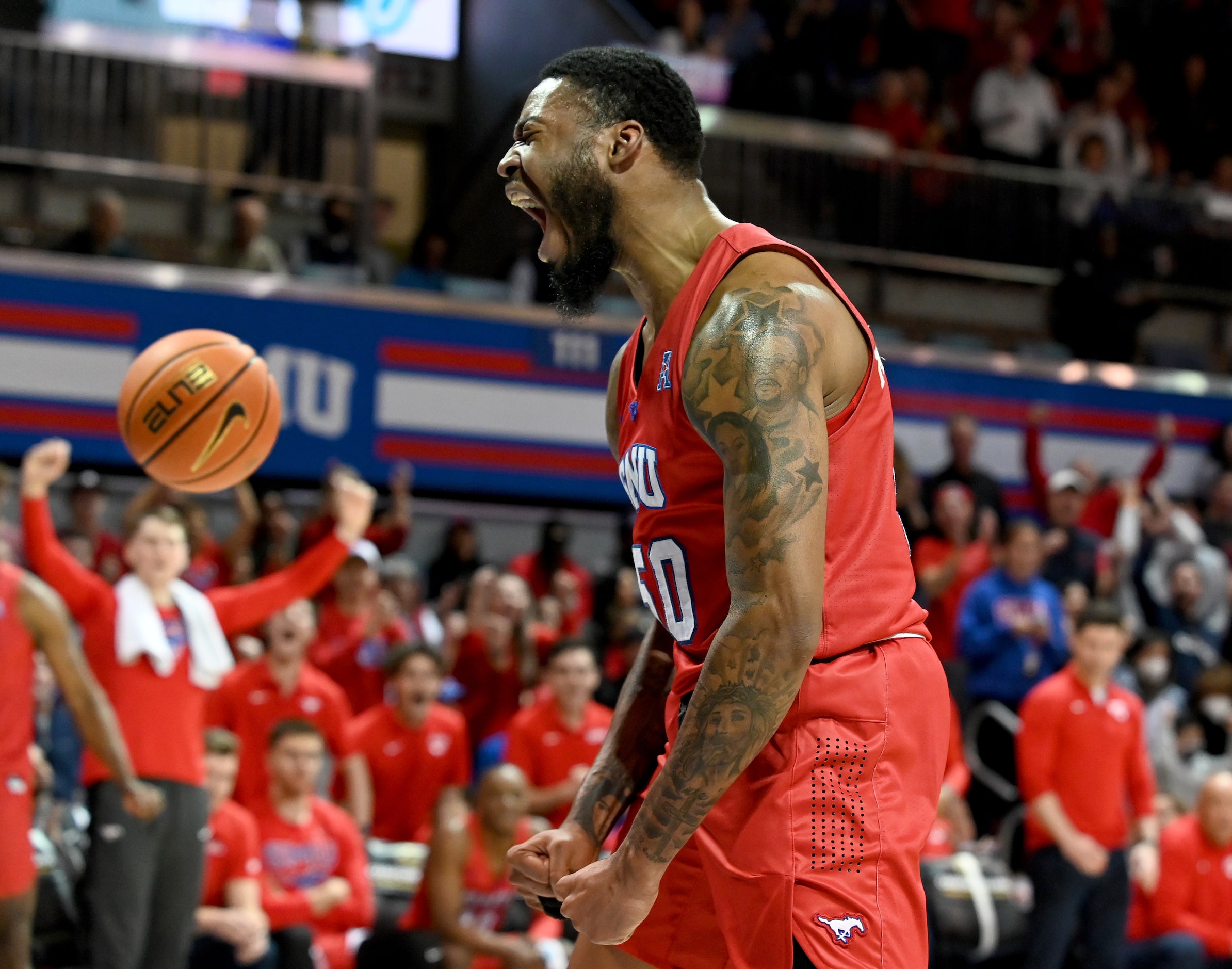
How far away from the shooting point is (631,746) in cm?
291

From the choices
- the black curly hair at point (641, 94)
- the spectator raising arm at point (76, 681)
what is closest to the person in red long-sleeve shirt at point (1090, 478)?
the spectator raising arm at point (76, 681)

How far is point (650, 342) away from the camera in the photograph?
103 inches

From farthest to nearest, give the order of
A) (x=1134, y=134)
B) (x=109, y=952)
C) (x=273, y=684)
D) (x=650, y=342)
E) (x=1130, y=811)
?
(x=1134, y=134), (x=1130, y=811), (x=273, y=684), (x=109, y=952), (x=650, y=342)

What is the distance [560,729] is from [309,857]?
4.76 ft

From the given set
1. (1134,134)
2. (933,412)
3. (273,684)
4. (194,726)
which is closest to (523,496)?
(933,412)

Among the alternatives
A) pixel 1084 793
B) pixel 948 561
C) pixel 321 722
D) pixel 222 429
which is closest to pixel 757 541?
pixel 222 429

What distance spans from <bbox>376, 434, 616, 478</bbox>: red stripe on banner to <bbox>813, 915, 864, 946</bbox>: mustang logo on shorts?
840 centimetres

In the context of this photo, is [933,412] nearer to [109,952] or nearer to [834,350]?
[109,952]

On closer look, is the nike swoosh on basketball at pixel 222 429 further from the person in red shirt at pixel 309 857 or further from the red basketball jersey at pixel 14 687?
the person in red shirt at pixel 309 857

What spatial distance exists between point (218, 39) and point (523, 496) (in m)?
3.97

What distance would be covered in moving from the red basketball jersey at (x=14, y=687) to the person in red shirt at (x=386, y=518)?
3.76 metres

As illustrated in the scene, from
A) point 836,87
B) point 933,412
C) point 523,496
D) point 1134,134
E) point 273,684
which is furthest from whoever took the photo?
point 1134,134

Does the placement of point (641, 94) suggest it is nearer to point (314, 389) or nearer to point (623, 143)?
point (623, 143)

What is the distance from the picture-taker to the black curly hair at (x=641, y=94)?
98.7 inches
